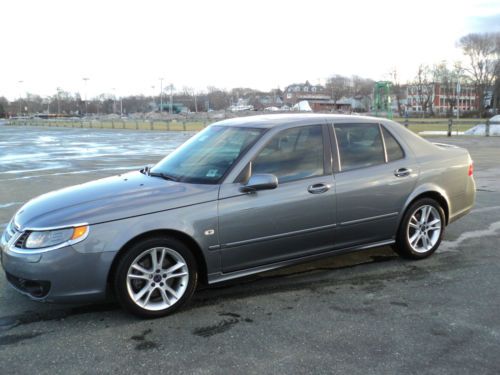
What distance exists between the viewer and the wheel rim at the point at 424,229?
527cm

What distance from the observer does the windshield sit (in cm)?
435

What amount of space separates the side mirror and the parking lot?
3.20ft

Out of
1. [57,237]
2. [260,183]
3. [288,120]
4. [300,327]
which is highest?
[288,120]

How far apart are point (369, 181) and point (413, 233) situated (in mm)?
930

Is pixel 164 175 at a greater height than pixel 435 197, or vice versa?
pixel 164 175

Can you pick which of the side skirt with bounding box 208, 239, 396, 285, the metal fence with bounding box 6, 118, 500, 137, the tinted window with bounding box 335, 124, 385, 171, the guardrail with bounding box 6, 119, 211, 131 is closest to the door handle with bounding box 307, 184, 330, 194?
the tinted window with bounding box 335, 124, 385, 171

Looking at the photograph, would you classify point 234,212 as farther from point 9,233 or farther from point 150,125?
point 150,125

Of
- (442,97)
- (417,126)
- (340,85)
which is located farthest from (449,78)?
(417,126)

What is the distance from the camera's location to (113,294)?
12.6 feet

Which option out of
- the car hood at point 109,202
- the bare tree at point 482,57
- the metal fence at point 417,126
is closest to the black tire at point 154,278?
the car hood at point 109,202

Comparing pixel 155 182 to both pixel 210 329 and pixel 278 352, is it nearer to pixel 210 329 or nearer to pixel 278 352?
pixel 210 329

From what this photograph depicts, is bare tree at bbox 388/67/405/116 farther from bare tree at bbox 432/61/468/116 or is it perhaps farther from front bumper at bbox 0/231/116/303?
front bumper at bbox 0/231/116/303

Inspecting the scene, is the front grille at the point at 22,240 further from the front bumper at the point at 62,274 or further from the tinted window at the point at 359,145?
the tinted window at the point at 359,145

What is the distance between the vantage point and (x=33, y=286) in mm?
3689
